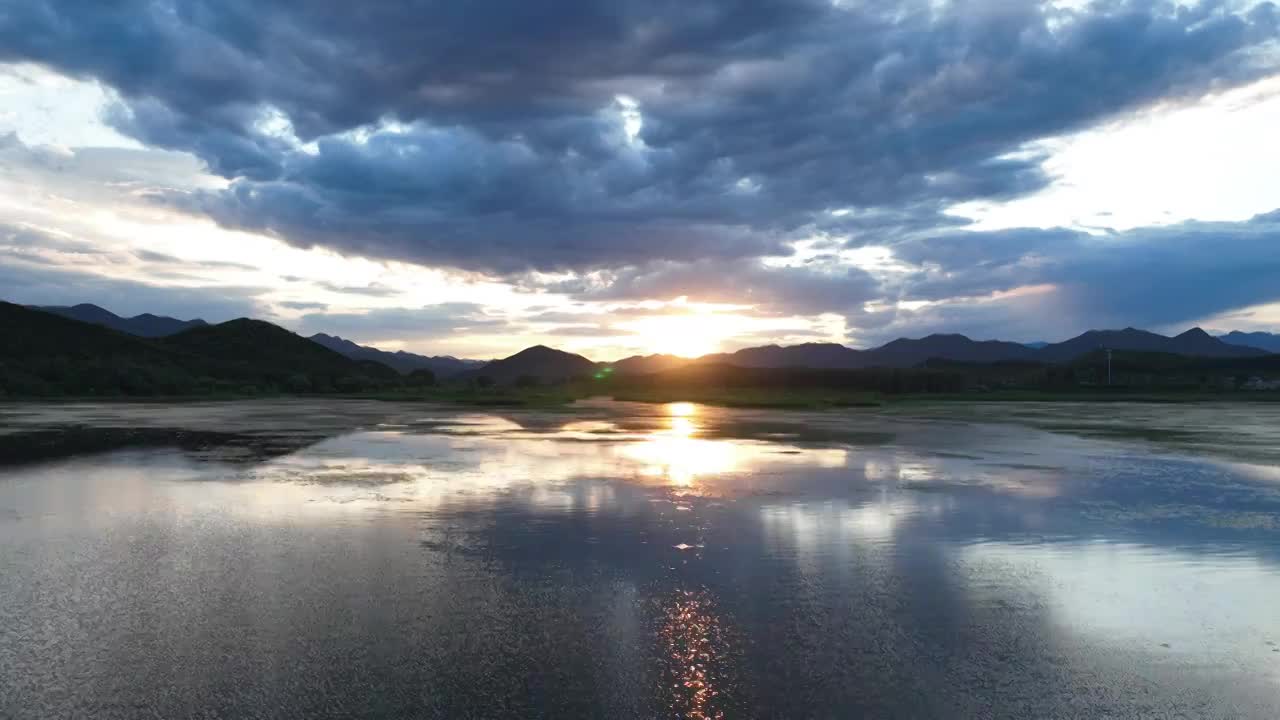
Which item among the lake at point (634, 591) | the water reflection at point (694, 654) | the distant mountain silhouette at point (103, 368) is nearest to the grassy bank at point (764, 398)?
the distant mountain silhouette at point (103, 368)

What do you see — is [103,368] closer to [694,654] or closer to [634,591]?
[634,591]

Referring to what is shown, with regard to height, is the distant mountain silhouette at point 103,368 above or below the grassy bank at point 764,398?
above

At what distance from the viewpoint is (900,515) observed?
1736 cm

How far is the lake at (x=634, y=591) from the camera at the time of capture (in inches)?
304

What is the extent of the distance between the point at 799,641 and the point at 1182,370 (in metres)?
227

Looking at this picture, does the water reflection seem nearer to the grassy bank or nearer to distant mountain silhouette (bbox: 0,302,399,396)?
the grassy bank

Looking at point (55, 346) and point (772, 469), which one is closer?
point (772, 469)

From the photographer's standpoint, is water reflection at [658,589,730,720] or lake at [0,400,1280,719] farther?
lake at [0,400,1280,719]

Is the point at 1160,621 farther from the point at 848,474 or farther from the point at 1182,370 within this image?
the point at 1182,370

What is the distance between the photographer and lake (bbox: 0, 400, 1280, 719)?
771cm

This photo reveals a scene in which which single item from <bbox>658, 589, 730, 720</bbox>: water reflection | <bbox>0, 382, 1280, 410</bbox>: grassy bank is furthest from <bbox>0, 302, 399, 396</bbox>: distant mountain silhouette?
<bbox>658, 589, 730, 720</bbox>: water reflection

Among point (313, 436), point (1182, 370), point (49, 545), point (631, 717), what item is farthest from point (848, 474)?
point (1182, 370)

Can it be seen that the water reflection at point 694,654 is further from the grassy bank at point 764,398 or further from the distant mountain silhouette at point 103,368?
the distant mountain silhouette at point 103,368

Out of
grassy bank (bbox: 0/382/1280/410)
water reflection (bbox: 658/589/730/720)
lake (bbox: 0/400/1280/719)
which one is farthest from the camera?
grassy bank (bbox: 0/382/1280/410)
